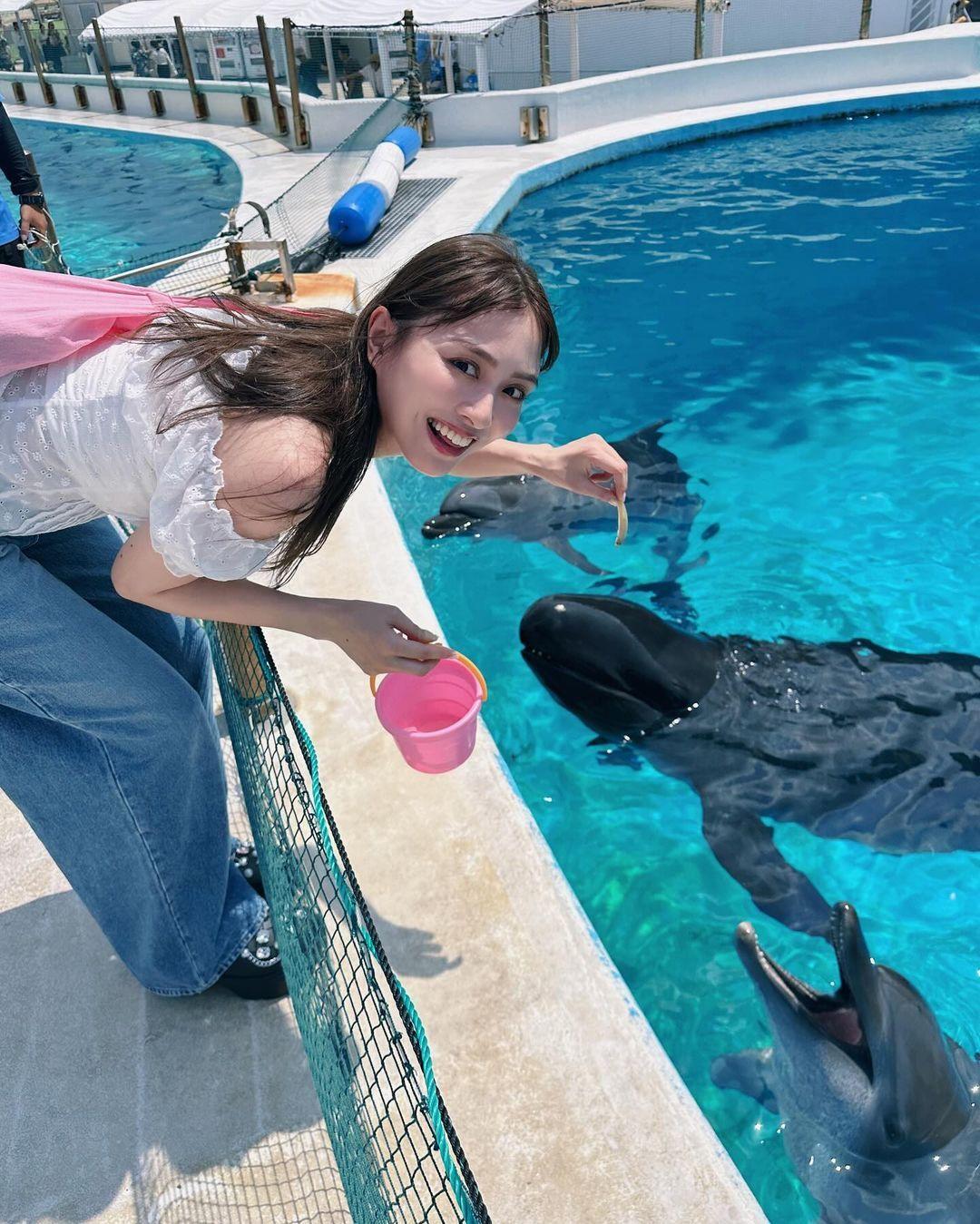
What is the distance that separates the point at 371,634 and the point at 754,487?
5.31 m

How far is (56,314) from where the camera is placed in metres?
1.84

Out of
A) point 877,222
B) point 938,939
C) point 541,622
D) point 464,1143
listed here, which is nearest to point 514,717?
point 541,622

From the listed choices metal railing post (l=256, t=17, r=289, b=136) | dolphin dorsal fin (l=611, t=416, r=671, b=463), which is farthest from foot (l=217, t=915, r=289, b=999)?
metal railing post (l=256, t=17, r=289, b=136)

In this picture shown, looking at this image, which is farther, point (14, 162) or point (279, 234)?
point (279, 234)

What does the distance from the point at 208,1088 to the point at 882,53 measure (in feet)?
64.5

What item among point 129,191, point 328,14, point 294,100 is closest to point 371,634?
point 294,100

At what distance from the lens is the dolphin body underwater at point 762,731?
4.00m

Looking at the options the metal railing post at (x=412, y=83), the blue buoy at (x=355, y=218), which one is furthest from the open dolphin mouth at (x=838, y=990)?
the metal railing post at (x=412, y=83)

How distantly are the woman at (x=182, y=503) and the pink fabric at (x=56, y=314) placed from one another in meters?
0.05

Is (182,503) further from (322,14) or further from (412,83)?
(322,14)

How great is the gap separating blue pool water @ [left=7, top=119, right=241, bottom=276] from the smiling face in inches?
286

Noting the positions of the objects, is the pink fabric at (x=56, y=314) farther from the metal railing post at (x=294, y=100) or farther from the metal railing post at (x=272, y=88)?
the metal railing post at (x=272, y=88)

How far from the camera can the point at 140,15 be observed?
24.3 metres

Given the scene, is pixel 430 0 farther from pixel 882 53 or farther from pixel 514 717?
pixel 514 717
